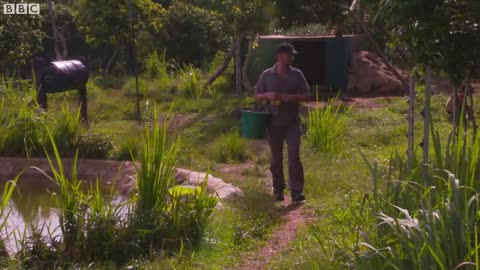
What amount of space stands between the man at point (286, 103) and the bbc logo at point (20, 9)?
6766 millimetres

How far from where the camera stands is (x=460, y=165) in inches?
224

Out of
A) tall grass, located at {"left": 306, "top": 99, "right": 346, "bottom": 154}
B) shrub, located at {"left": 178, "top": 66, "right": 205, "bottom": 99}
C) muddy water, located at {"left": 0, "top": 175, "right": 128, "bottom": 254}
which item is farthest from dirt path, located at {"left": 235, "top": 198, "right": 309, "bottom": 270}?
shrub, located at {"left": 178, "top": 66, "right": 205, "bottom": 99}

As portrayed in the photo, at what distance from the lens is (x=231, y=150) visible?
11.6m

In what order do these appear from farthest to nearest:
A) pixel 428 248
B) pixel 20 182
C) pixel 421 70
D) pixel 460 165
A: pixel 20 182
pixel 421 70
pixel 460 165
pixel 428 248

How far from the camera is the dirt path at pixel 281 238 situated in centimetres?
684

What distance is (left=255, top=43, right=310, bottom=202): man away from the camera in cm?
866

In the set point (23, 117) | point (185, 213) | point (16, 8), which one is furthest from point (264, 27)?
point (185, 213)

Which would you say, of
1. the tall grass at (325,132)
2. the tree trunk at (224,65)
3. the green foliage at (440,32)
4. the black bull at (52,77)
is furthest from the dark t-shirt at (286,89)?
the tree trunk at (224,65)

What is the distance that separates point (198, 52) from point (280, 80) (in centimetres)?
1250

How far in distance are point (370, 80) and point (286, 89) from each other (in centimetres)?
877

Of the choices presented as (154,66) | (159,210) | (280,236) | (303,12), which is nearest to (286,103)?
(280,236)

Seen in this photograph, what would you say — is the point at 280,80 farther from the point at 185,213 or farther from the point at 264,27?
the point at 264,27

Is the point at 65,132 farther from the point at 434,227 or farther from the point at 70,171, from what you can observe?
the point at 434,227

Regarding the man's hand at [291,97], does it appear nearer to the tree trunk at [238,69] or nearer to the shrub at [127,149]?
the shrub at [127,149]
